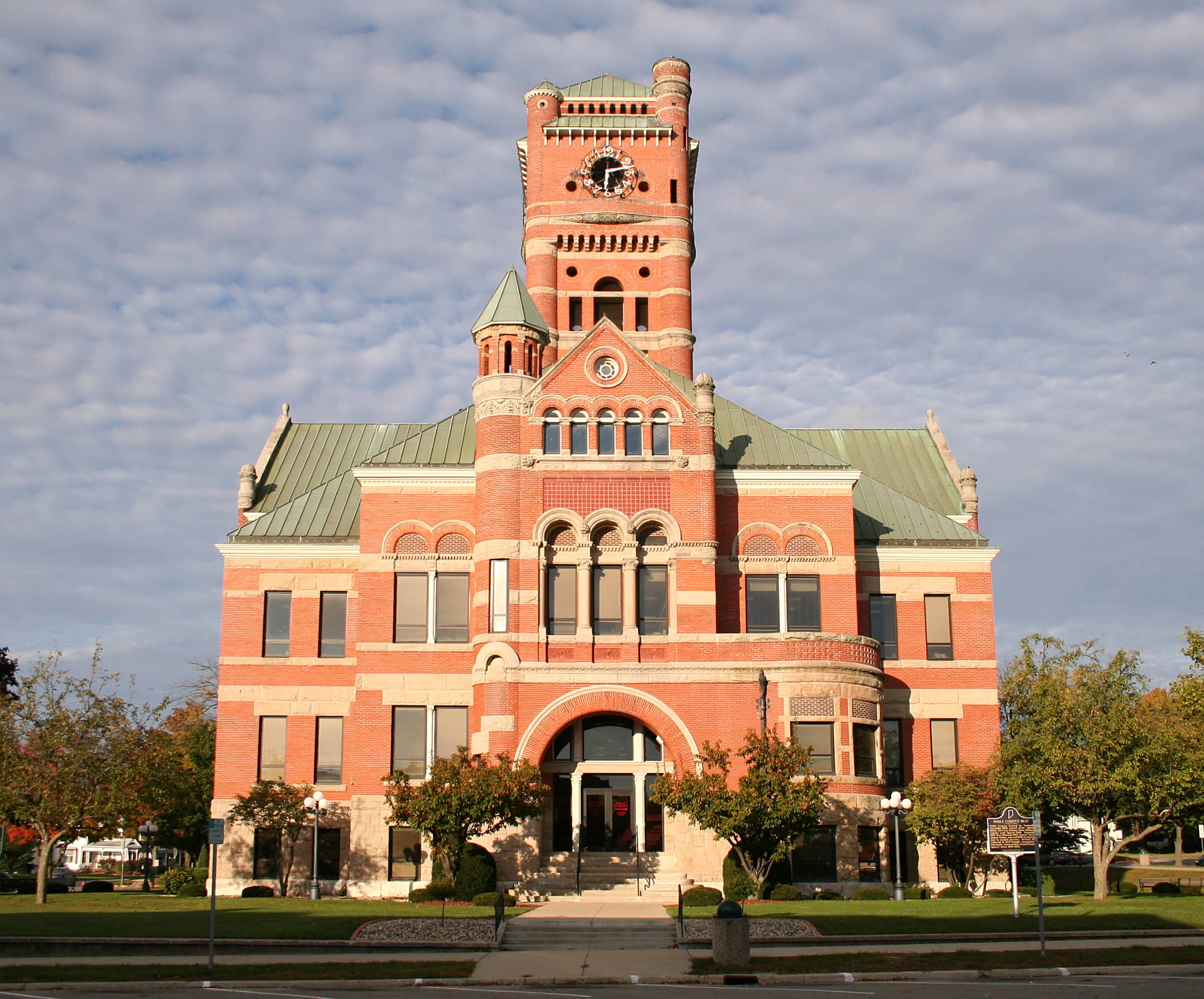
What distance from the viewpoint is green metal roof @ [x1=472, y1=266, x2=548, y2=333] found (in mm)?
45812

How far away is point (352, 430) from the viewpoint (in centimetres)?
5884

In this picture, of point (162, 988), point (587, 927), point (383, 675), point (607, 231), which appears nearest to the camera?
point (162, 988)

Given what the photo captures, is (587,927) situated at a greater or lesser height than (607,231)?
lesser

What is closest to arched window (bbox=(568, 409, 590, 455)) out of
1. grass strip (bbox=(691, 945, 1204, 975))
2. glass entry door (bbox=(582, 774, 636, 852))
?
glass entry door (bbox=(582, 774, 636, 852))

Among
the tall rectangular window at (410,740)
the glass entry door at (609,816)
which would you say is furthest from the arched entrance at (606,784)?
the tall rectangular window at (410,740)

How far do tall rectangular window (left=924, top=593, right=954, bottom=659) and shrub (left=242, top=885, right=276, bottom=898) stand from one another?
24819 millimetres

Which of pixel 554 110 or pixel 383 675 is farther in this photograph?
pixel 554 110

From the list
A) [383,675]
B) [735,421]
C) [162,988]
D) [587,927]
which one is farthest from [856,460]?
[162,988]

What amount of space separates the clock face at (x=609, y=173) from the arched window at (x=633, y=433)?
15559 millimetres

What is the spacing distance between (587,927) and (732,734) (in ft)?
39.1

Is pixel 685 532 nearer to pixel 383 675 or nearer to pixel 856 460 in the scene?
pixel 383 675

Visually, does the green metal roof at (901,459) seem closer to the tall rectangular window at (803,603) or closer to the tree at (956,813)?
the tall rectangular window at (803,603)

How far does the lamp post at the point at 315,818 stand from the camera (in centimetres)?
4259

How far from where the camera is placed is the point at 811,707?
42469 mm
